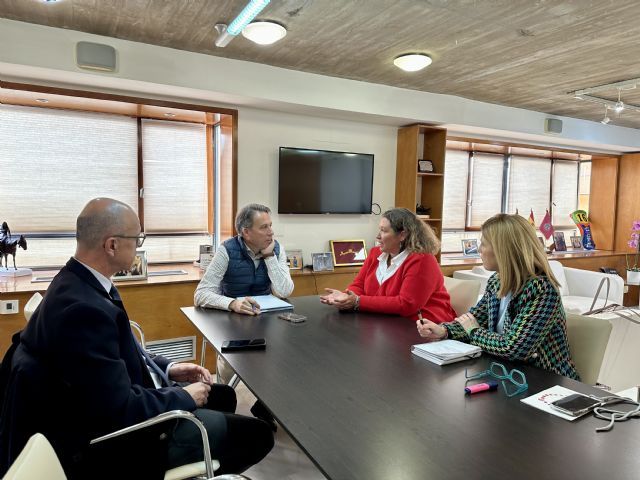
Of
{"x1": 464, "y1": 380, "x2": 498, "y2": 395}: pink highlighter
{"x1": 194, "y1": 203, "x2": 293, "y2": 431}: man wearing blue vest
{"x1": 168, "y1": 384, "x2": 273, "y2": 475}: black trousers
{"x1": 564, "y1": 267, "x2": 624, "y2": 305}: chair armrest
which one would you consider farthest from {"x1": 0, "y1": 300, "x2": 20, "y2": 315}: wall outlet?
{"x1": 564, "y1": 267, "x2": 624, "y2": 305}: chair armrest

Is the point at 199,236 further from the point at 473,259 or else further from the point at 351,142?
the point at 473,259

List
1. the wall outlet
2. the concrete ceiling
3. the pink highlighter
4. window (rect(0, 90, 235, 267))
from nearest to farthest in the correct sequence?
1. the pink highlighter
2. the concrete ceiling
3. the wall outlet
4. window (rect(0, 90, 235, 267))

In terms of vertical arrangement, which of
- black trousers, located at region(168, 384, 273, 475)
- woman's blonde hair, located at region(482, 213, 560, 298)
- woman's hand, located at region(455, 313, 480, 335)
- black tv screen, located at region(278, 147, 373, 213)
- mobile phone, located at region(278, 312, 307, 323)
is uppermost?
black tv screen, located at region(278, 147, 373, 213)

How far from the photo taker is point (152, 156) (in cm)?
411

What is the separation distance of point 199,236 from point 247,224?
1.87 m

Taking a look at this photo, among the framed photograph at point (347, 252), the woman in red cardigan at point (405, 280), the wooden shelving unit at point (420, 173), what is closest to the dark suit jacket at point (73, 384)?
the woman in red cardigan at point (405, 280)

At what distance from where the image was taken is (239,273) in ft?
8.96

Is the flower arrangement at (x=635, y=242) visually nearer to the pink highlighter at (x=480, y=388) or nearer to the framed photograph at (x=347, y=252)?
the framed photograph at (x=347, y=252)

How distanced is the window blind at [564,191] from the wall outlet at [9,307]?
6.77m

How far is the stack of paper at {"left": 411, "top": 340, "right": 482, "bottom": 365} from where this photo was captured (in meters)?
1.74

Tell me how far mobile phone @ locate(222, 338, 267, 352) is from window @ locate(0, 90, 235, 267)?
2.22 metres

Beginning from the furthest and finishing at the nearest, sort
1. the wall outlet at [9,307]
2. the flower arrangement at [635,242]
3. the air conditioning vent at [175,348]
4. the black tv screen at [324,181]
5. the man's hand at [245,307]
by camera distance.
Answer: the flower arrangement at [635,242] < the black tv screen at [324,181] < the air conditioning vent at [175,348] < the wall outlet at [9,307] < the man's hand at [245,307]

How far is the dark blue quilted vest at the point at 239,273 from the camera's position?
2727mm

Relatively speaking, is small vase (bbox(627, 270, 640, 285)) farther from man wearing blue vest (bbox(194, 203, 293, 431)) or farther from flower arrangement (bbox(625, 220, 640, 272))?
man wearing blue vest (bbox(194, 203, 293, 431))
